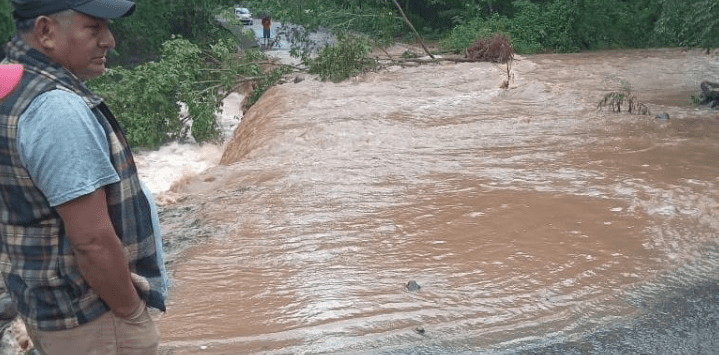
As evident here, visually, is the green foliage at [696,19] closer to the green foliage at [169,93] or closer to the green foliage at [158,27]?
the green foliage at [169,93]

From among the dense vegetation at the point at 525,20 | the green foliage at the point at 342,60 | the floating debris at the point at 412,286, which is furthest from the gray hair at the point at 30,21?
the dense vegetation at the point at 525,20

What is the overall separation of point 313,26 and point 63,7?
16371 millimetres

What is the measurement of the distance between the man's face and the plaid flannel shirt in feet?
0.18

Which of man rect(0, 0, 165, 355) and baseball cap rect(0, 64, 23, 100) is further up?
baseball cap rect(0, 64, 23, 100)

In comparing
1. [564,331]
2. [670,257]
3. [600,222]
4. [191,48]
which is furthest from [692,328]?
[191,48]

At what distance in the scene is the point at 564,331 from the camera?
191 inches

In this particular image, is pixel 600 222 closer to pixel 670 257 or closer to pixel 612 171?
pixel 670 257

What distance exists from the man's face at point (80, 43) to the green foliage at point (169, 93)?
10345 mm

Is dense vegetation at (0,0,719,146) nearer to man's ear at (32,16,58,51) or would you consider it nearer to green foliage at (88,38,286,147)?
green foliage at (88,38,286,147)

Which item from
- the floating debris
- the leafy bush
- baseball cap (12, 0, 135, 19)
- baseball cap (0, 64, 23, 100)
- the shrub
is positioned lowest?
the floating debris

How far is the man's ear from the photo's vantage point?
7.30ft

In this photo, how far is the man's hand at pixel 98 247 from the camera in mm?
2094

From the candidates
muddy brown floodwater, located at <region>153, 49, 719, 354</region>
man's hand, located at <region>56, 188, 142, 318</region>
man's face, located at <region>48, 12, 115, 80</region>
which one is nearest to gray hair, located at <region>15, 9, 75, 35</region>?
man's face, located at <region>48, 12, 115, 80</region>

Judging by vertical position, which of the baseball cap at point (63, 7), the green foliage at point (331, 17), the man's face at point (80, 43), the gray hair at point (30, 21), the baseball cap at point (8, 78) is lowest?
the green foliage at point (331, 17)
